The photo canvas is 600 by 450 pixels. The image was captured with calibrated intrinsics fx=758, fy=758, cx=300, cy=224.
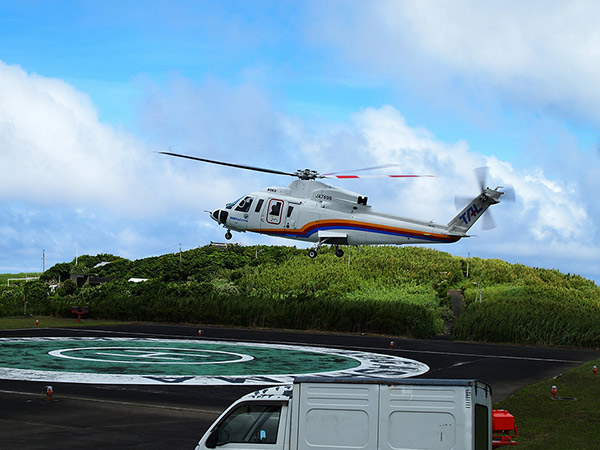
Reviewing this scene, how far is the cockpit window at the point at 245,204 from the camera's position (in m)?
39.0

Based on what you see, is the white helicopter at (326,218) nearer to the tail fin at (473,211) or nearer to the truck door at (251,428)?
the tail fin at (473,211)

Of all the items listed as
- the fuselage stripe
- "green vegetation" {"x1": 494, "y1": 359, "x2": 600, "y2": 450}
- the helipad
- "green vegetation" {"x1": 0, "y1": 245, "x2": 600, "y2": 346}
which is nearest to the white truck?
"green vegetation" {"x1": 494, "y1": 359, "x2": 600, "y2": 450}

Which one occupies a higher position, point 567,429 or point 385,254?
point 385,254

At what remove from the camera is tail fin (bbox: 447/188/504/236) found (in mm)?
34031

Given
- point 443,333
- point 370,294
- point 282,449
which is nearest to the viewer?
point 282,449

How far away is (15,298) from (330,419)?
5788 centimetres

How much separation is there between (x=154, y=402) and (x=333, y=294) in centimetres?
4046

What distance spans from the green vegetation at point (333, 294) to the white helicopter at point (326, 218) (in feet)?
31.9

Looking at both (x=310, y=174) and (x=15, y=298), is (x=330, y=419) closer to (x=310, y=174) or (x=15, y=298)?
(x=310, y=174)

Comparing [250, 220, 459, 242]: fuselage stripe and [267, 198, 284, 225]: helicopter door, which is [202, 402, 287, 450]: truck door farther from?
[267, 198, 284, 225]: helicopter door

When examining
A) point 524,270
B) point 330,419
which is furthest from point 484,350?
point 524,270

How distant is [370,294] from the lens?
60.7 m

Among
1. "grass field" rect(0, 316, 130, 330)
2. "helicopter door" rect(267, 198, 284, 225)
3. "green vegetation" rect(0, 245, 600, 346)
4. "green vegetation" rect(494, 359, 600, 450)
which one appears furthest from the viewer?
"grass field" rect(0, 316, 130, 330)

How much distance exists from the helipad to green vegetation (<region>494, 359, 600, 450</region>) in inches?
216
